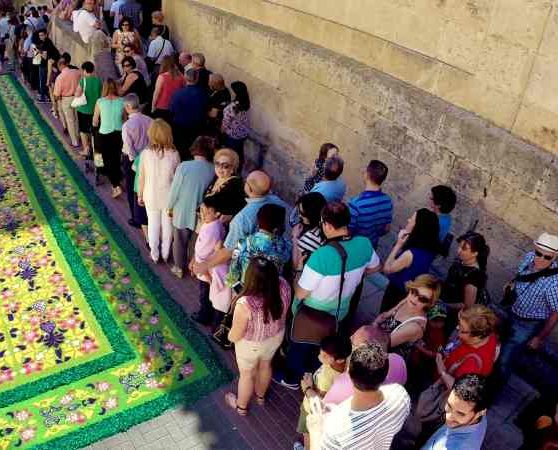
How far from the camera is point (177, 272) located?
5930 millimetres

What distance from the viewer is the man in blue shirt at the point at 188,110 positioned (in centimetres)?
699

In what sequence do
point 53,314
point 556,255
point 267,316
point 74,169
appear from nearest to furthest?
point 267,316 → point 556,255 → point 53,314 → point 74,169

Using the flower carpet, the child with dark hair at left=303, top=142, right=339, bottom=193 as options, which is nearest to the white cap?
the child with dark hair at left=303, top=142, right=339, bottom=193

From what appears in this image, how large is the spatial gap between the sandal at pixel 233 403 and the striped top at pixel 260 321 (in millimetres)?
981

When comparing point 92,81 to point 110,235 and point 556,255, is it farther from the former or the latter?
point 556,255

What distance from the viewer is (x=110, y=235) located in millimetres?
6656

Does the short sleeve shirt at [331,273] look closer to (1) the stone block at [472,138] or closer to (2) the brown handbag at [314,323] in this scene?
(2) the brown handbag at [314,323]

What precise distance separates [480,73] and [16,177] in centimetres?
690

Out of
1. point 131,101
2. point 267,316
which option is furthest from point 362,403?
point 131,101

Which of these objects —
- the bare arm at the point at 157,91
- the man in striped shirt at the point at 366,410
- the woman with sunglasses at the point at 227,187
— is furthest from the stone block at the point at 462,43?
the bare arm at the point at 157,91

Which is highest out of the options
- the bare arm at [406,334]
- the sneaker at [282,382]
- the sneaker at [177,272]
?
the bare arm at [406,334]

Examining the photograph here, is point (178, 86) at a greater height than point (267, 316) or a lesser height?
greater

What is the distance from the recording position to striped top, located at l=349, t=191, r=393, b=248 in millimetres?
4668

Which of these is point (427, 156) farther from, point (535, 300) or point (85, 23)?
point (85, 23)
